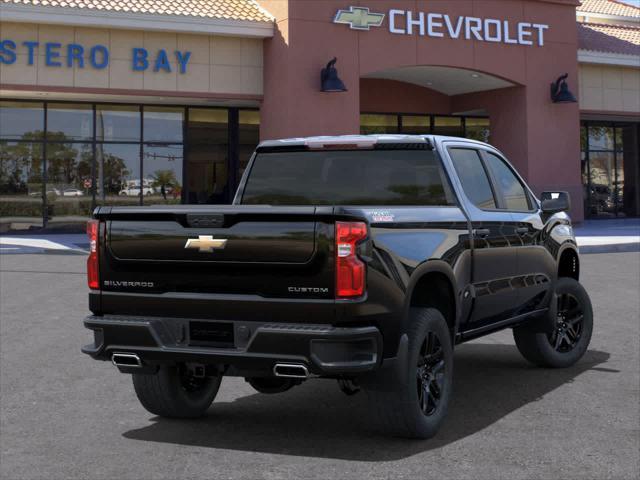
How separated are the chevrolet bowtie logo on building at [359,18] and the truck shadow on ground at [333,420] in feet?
65.7

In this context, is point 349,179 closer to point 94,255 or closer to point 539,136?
point 94,255

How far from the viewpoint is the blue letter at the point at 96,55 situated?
25.5m

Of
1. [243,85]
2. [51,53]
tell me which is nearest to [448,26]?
[243,85]

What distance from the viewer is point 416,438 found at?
18.8 feet

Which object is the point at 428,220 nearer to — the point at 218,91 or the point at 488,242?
the point at 488,242

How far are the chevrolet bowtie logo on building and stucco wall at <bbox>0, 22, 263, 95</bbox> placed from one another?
2611 millimetres

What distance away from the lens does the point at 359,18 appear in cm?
2678

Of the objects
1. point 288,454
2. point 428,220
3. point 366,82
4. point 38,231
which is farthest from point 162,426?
point 366,82

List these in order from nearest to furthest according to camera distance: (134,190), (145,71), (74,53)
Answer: (74,53) < (145,71) < (134,190)

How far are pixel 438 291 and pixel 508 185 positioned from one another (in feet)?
6.02

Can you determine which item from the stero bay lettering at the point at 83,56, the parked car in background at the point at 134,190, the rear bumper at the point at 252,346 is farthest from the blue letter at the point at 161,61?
the rear bumper at the point at 252,346

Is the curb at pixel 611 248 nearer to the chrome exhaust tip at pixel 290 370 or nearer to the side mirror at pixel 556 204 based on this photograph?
the side mirror at pixel 556 204

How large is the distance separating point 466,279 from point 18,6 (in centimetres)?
2106

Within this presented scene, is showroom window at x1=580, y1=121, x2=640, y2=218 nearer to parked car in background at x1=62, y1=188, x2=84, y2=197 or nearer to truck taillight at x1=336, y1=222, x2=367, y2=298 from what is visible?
parked car in background at x1=62, y1=188, x2=84, y2=197
